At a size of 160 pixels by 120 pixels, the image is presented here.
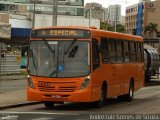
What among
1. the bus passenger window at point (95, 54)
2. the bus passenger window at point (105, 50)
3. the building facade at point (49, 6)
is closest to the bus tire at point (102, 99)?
the bus passenger window at point (105, 50)

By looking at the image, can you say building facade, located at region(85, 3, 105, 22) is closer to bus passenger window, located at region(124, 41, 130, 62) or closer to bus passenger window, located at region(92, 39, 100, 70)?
bus passenger window, located at region(124, 41, 130, 62)

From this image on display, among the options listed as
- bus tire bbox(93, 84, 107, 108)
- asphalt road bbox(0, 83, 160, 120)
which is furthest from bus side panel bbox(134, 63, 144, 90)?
bus tire bbox(93, 84, 107, 108)

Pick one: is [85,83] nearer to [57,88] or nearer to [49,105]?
[57,88]

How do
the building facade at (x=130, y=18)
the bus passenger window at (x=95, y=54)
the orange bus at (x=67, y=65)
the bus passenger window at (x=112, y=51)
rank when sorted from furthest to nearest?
1. the building facade at (x=130, y=18)
2. the bus passenger window at (x=112, y=51)
3. the bus passenger window at (x=95, y=54)
4. the orange bus at (x=67, y=65)

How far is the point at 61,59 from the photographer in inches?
752

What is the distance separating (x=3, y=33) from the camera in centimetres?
3016

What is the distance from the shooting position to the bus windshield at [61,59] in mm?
18938

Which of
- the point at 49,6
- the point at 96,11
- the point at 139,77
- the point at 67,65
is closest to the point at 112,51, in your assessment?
the point at 67,65

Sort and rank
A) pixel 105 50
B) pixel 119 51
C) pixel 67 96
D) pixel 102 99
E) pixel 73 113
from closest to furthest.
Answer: pixel 73 113 → pixel 67 96 → pixel 102 99 → pixel 105 50 → pixel 119 51

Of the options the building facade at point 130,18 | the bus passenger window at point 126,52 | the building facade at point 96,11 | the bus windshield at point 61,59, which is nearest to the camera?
the bus windshield at point 61,59

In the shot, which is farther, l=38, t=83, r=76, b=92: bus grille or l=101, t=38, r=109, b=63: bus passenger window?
l=101, t=38, r=109, b=63: bus passenger window

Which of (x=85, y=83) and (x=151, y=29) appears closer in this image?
(x=85, y=83)

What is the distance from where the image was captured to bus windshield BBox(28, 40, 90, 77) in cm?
1894

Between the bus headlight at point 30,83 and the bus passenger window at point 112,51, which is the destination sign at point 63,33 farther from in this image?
the bus passenger window at point 112,51
